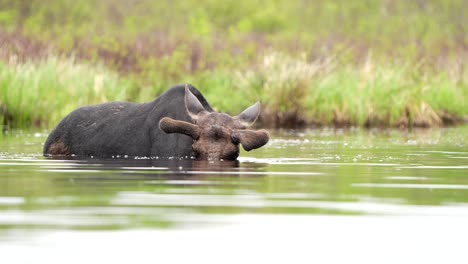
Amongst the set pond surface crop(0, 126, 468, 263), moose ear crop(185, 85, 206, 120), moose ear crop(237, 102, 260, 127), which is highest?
moose ear crop(185, 85, 206, 120)

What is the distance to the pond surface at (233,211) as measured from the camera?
18.7 feet

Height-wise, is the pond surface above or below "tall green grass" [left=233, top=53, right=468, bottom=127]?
below

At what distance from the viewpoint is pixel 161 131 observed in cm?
1333

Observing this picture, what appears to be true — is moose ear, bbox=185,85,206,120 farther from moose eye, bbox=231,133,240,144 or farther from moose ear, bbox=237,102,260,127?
moose eye, bbox=231,133,240,144

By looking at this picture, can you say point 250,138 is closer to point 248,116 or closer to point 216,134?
point 216,134

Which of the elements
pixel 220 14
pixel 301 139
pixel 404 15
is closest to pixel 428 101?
pixel 301 139

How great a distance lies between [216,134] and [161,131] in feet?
3.50

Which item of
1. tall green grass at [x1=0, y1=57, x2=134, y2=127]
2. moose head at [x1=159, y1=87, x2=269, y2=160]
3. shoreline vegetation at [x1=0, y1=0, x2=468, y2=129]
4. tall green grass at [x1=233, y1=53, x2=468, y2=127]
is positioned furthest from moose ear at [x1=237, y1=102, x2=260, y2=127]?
tall green grass at [x1=233, y1=53, x2=468, y2=127]

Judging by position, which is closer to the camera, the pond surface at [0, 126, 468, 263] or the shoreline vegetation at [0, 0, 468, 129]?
the pond surface at [0, 126, 468, 263]

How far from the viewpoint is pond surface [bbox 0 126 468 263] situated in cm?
569

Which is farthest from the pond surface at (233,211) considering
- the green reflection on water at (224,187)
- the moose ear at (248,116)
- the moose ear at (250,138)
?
the moose ear at (248,116)

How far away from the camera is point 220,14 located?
73.9 m

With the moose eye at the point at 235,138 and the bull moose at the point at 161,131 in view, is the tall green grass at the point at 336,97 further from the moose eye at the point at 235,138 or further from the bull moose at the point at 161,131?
the moose eye at the point at 235,138

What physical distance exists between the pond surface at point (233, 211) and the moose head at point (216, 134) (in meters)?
0.25
